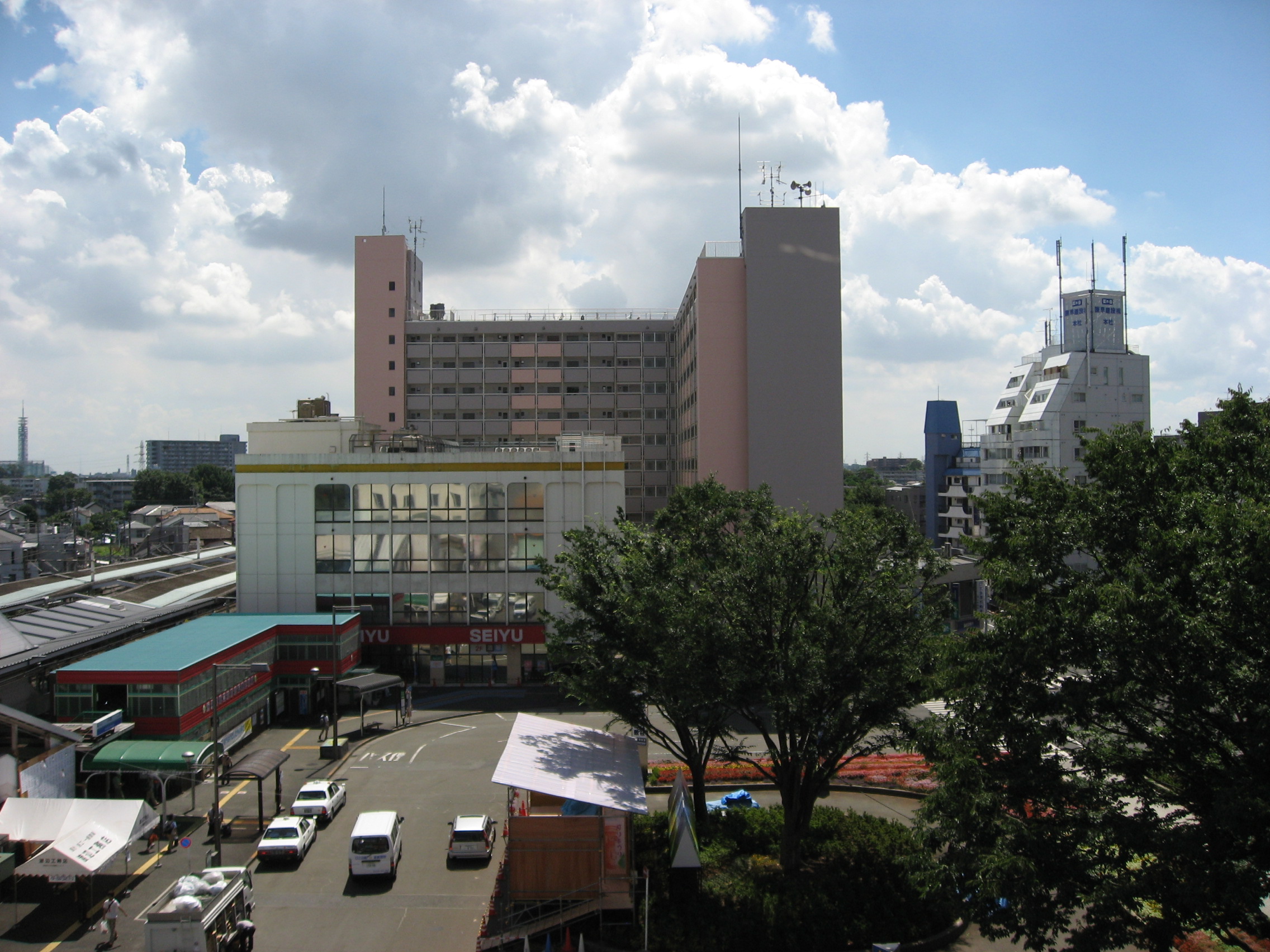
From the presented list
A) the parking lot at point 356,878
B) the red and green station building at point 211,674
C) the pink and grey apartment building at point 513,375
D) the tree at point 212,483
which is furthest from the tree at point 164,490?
the parking lot at point 356,878

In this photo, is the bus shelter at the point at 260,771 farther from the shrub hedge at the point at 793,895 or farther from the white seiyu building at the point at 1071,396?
the white seiyu building at the point at 1071,396

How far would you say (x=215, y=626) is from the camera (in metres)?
36.3

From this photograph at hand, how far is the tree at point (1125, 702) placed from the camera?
37.6 ft

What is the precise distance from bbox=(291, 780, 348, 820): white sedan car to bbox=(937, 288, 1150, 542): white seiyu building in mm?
62746

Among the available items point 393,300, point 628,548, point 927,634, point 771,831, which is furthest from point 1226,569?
point 393,300

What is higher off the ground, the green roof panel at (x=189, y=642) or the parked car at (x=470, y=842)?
the green roof panel at (x=189, y=642)

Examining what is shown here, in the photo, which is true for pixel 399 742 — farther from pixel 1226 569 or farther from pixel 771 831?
pixel 1226 569

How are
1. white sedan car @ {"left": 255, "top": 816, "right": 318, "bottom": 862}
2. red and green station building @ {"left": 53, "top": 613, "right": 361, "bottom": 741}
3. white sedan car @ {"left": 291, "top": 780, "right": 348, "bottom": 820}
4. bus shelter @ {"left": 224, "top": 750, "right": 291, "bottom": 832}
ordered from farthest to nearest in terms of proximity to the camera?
1. red and green station building @ {"left": 53, "top": 613, "right": 361, "bottom": 741}
2. white sedan car @ {"left": 291, "top": 780, "right": 348, "bottom": 820}
3. bus shelter @ {"left": 224, "top": 750, "right": 291, "bottom": 832}
4. white sedan car @ {"left": 255, "top": 816, "right": 318, "bottom": 862}

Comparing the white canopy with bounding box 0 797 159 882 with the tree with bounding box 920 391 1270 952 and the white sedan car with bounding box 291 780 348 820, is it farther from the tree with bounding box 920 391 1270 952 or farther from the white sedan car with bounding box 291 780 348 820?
the tree with bounding box 920 391 1270 952

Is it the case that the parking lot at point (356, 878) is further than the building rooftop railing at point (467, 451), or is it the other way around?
the building rooftop railing at point (467, 451)

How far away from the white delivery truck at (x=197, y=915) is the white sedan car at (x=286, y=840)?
3.26 meters

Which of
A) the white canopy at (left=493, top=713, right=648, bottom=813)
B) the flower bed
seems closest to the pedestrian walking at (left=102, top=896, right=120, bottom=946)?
the white canopy at (left=493, top=713, right=648, bottom=813)

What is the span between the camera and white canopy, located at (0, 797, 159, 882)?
19.3 meters

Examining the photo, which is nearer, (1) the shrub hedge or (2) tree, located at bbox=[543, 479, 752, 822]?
(1) the shrub hedge
